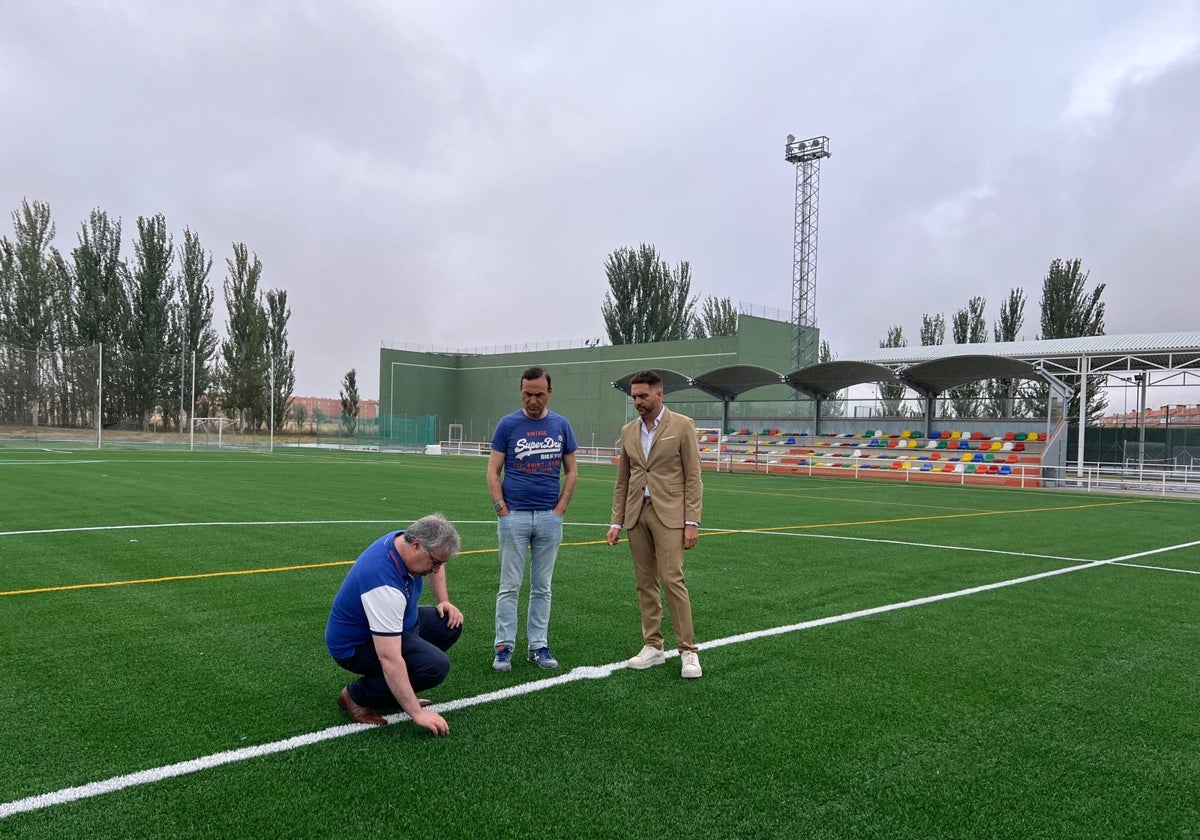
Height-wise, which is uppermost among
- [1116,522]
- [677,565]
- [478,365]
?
[478,365]

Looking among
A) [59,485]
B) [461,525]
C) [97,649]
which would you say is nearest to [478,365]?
[59,485]

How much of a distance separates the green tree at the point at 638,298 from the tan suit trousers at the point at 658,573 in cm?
5687

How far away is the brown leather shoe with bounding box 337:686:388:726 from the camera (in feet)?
13.1

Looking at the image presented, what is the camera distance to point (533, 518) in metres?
5.07

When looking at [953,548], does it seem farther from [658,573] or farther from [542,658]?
[542,658]

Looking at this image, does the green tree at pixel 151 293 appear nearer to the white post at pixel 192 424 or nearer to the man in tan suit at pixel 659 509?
the white post at pixel 192 424

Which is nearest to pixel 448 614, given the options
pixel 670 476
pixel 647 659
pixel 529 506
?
pixel 529 506

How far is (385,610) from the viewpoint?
3.69 meters

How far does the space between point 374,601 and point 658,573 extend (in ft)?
6.70

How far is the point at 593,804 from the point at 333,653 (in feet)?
5.19

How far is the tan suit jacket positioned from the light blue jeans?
515 millimetres

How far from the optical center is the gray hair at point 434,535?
373 centimetres

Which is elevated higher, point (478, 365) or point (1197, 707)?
point (478, 365)

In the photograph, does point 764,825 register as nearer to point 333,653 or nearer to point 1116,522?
point 333,653
